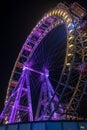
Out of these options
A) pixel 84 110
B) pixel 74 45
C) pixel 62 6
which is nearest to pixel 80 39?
pixel 74 45

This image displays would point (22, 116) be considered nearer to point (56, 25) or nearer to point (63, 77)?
point (63, 77)

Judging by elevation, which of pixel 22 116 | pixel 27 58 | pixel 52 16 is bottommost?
pixel 22 116

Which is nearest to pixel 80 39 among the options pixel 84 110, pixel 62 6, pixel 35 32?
pixel 62 6

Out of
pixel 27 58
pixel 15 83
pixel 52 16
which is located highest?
pixel 52 16

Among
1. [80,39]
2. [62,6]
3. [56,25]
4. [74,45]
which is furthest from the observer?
[56,25]

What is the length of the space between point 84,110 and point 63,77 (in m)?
9.41

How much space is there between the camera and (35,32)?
29.5 metres

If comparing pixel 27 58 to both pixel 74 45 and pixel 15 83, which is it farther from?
pixel 74 45

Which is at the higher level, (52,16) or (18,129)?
(52,16)

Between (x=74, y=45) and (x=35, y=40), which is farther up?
(x=35, y=40)

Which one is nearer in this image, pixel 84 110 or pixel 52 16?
pixel 52 16

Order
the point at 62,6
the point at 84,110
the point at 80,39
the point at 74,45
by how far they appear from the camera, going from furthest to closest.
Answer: the point at 84,110, the point at 62,6, the point at 80,39, the point at 74,45

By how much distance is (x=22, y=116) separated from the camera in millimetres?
26750

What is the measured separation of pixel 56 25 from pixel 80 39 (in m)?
4.37
